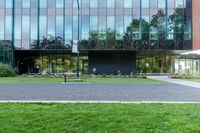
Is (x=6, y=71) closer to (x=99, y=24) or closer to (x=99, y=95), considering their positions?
(x=99, y=24)

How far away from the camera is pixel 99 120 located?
9664 mm

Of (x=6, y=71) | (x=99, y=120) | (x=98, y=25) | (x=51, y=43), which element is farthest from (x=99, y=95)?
(x=98, y=25)

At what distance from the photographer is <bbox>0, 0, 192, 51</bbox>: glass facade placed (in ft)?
175

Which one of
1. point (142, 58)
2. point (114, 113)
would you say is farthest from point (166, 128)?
point (142, 58)

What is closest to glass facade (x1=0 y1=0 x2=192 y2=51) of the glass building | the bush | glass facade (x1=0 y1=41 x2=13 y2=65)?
the glass building

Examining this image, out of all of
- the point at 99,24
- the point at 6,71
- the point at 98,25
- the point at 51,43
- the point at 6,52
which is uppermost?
the point at 99,24

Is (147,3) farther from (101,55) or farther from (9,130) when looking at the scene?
(9,130)

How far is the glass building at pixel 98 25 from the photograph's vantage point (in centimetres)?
5328

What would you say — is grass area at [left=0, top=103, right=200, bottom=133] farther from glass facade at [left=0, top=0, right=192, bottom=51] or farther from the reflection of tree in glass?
the reflection of tree in glass

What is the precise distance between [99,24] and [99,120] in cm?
4462

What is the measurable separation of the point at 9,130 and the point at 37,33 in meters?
45.4

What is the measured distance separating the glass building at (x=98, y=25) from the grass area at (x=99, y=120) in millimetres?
42046

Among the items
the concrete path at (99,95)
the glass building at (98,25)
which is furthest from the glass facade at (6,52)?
the concrete path at (99,95)

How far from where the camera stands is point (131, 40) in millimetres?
53281
